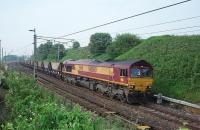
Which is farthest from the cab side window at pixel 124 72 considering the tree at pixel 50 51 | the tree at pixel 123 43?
the tree at pixel 50 51

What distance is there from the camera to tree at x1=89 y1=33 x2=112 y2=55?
243ft

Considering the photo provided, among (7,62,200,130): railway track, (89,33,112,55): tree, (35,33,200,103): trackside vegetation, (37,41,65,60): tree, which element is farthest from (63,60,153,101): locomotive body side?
(37,41,65,60): tree

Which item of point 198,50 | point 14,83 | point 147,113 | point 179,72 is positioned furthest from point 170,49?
point 14,83

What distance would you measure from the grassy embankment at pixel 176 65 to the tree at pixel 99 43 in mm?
27900

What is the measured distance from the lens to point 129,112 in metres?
25.2

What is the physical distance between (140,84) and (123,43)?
3112 cm

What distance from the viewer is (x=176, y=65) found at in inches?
1407

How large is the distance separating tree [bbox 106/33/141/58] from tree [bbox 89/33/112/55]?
12463mm

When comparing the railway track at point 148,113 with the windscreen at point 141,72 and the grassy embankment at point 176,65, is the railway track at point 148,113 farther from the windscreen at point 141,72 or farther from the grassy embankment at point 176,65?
the grassy embankment at point 176,65

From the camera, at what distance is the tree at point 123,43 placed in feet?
194

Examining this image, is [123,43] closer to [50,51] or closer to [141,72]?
[141,72]

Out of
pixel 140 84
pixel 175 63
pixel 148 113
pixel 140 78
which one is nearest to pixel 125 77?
pixel 140 78

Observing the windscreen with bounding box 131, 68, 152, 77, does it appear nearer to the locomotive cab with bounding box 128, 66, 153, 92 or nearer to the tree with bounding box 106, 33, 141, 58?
the locomotive cab with bounding box 128, 66, 153, 92

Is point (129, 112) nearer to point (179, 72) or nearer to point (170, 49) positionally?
point (179, 72)
